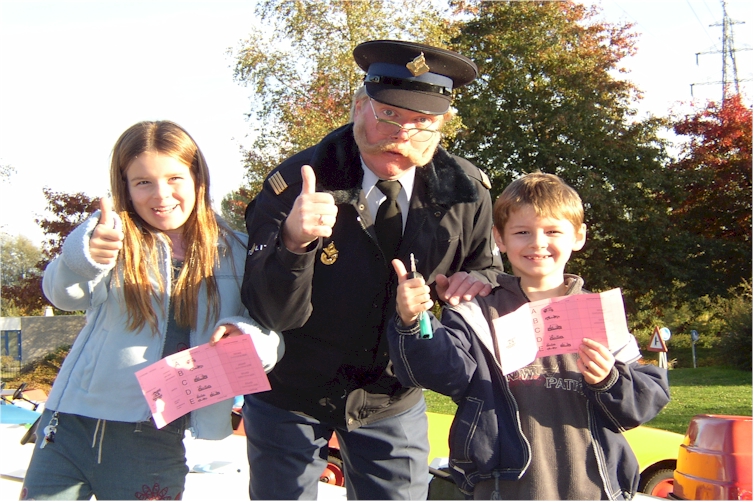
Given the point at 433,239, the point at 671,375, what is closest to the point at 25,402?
the point at 433,239

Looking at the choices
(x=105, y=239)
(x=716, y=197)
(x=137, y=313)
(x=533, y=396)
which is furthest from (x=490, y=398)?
(x=716, y=197)

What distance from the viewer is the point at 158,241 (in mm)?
2584

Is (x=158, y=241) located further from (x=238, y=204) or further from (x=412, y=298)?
(x=238, y=204)

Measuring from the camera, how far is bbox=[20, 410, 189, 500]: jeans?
2.25 m

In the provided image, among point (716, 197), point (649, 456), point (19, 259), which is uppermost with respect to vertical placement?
point (716, 197)

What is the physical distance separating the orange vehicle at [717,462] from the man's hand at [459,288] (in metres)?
1.03

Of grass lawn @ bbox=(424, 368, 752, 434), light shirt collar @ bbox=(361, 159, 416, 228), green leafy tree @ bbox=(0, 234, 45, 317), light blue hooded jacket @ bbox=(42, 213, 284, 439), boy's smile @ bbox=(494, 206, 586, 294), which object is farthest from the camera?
green leafy tree @ bbox=(0, 234, 45, 317)

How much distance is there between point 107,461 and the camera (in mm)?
2307

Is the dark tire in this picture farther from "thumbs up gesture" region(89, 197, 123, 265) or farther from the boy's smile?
"thumbs up gesture" region(89, 197, 123, 265)

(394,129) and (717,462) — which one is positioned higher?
(394,129)

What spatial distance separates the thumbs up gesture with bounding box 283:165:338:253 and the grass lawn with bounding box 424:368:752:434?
25.3ft

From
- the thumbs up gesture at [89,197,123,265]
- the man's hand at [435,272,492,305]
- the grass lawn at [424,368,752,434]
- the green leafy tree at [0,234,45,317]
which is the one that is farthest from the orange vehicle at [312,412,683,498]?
the green leafy tree at [0,234,45,317]

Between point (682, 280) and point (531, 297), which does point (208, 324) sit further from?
point (682, 280)

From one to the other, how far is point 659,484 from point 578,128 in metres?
14.3
